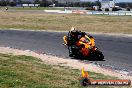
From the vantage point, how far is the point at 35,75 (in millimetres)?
11969

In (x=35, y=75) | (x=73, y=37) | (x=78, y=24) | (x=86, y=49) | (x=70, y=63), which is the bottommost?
(x=78, y=24)

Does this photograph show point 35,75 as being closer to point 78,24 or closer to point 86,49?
point 86,49

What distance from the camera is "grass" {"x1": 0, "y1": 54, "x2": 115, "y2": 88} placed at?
10516 millimetres

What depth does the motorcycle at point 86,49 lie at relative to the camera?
1729cm

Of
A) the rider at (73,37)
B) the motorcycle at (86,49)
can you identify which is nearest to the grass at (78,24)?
the rider at (73,37)

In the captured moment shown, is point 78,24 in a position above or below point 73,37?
below

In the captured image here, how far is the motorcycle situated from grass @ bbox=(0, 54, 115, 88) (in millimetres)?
2565

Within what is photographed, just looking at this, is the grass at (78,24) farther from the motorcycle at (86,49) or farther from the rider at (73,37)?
the motorcycle at (86,49)

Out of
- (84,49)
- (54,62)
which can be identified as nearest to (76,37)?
(84,49)

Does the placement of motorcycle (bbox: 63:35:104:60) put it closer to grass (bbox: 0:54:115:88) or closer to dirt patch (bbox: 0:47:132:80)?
dirt patch (bbox: 0:47:132:80)

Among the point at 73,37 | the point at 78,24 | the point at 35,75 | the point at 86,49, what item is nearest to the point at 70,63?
the point at 86,49

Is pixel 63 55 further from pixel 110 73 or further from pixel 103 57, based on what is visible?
pixel 110 73

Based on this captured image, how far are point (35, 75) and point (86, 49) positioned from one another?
19.6 ft

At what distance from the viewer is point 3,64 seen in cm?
1421
